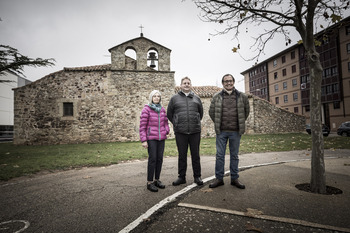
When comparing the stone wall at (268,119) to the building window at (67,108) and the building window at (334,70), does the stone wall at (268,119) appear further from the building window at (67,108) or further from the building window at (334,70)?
the building window at (67,108)

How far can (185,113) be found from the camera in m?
4.01

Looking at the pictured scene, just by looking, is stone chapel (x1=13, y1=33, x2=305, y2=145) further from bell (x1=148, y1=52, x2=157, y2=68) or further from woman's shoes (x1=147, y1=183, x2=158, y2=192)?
woman's shoes (x1=147, y1=183, x2=158, y2=192)

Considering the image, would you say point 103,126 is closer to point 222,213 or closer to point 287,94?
point 222,213

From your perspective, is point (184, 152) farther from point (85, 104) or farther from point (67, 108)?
point (67, 108)

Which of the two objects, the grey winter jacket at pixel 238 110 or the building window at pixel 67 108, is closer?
the grey winter jacket at pixel 238 110

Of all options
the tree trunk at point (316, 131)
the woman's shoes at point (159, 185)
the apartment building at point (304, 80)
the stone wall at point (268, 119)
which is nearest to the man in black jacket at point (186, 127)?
the woman's shoes at point (159, 185)

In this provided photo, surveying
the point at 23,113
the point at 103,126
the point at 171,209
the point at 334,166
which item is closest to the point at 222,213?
the point at 171,209

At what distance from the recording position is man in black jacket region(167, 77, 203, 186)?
3971 millimetres

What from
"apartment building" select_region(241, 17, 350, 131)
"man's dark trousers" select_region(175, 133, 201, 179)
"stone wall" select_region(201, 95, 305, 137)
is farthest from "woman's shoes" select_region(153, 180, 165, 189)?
"apartment building" select_region(241, 17, 350, 131)

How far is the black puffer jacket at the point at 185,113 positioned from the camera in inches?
156

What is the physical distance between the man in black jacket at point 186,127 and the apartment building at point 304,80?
22.3 meters

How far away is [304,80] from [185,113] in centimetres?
3942

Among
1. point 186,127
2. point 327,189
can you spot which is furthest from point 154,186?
point 327,189

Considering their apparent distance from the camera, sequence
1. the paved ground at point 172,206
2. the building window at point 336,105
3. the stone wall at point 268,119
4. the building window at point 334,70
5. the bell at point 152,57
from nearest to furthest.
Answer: the paved ground at point 172,206 < the bell at point 152,57 < the stone wall at point 268,119 < the building window at point 336,105 < the building window at point 334,70
